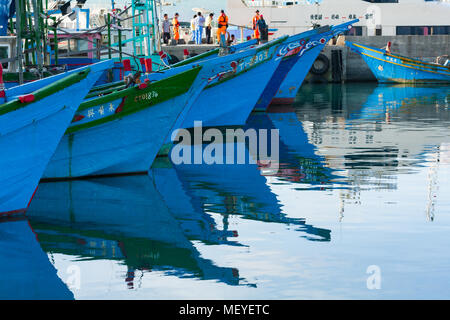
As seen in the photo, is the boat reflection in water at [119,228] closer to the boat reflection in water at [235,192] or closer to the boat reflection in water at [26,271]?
the boat reflection in water at [26,271]

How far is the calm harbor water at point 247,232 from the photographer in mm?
8414

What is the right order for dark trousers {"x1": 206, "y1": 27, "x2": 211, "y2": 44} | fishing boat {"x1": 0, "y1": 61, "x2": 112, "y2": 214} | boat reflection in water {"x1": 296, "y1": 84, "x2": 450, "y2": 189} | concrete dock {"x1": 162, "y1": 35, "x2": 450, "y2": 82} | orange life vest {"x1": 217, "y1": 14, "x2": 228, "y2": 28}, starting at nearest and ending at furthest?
1. fishing boat {"x1": 0, "y1": 61, "x2": 112, "y2": 214}
2. boat reflection in water {"x1": 296, "y1": 84, "x2": 450, "y2": 189}
3. orange life vest {"x1": 217, "y1": 14, "x2": 228, "y2": 28}
4. dark trousers {"x1": 206, "y1": 27, "x2": 211, "y2": 44}
5. concrete dock {"x1": 162, "y1": 35, "x2": 450, "y2": 82}

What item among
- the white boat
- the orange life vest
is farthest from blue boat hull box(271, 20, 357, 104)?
the white boat

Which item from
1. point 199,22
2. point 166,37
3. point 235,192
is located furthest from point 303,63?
point 235,192

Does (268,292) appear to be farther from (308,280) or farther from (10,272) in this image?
(10,272)

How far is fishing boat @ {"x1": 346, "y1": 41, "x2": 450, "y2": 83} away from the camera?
42625mm

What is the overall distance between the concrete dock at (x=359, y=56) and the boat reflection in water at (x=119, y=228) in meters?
31.1

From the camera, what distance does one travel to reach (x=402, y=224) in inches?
431

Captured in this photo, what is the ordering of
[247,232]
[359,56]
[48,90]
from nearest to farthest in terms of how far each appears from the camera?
[247,232]
[48,90]
[359,56]

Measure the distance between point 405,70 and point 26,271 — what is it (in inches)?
1437

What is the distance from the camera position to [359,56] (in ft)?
149

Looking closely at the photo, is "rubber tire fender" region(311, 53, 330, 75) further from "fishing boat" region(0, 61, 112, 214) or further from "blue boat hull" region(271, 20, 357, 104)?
"fishing boat" region(0, 61, 112, 214)

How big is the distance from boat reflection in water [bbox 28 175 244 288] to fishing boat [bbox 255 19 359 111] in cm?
1184

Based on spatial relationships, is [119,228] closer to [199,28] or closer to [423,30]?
[199,28]
